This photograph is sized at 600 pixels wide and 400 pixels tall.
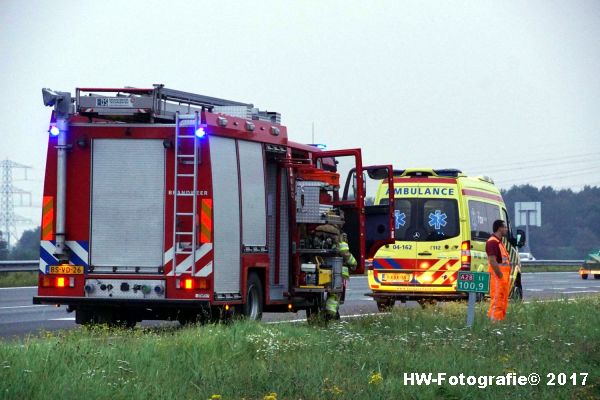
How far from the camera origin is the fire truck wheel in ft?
54.6

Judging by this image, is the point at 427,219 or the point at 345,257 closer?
the point at 345,257

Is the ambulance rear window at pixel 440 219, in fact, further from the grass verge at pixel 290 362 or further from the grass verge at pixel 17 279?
the grass verge at pixel 17 279

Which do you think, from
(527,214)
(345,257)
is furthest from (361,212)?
(527,214)

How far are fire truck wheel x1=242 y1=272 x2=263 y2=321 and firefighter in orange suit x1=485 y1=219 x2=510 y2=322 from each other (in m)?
3.29

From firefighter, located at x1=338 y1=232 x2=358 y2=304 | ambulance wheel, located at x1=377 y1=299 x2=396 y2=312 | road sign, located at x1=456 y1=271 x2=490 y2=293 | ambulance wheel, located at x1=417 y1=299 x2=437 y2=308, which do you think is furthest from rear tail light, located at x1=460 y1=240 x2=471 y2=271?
road sign, located at x1=456 y1=271 x2=490 y2=293

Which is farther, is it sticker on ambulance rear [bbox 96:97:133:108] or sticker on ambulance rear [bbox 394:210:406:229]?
sticker on ambulance rear [bbox 394:210:406:229]

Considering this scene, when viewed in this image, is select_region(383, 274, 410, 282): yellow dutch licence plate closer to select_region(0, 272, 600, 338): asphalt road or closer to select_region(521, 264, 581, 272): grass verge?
select_region(0, 272, 600, 338): asphalt road

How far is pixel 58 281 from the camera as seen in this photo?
15898 millimetres

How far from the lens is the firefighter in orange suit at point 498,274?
59.0ft

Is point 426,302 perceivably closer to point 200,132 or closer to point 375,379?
point 200,132

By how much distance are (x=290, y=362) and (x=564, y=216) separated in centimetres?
12163

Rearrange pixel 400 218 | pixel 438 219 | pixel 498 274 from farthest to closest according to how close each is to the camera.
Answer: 1. pixel 400 218
2. pixel 438 219
3. pixel 498 274

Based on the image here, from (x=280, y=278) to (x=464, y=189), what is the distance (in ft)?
20.6

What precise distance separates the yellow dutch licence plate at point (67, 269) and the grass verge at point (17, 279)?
1738 cm
